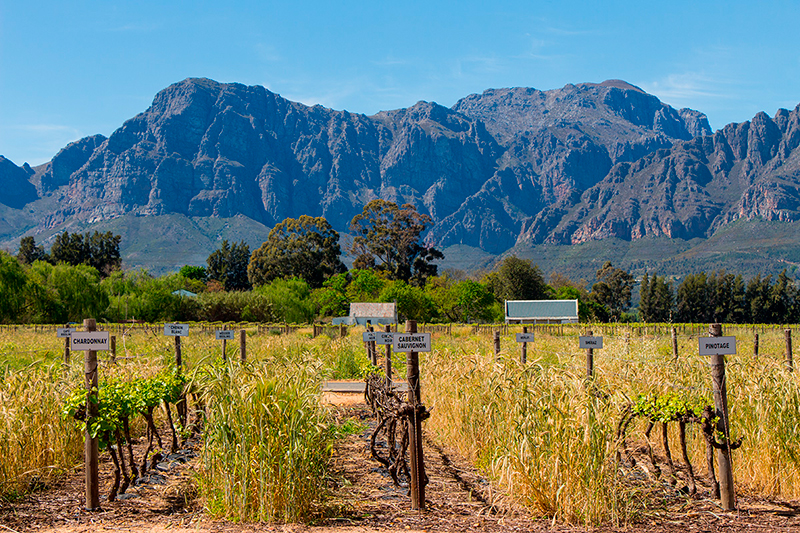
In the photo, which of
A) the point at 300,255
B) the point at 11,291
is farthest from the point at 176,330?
the point at 300,255

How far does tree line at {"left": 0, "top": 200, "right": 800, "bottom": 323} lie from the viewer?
159ft

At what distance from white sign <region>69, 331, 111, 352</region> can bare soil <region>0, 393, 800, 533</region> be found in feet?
4.46

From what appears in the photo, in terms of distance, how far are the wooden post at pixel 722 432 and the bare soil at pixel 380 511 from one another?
0.13m

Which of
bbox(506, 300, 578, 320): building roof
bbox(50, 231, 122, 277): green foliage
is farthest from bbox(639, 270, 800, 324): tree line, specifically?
bbox(50, 231, 122, 277): green foliage

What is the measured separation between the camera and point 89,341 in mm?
5266

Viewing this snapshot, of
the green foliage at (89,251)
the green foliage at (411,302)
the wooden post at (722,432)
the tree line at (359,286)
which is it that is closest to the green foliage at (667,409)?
the wooden post at (722,432)

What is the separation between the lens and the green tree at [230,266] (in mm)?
87875

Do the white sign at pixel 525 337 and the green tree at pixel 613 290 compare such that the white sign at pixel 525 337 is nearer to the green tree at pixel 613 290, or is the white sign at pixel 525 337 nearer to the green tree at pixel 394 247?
the green tree at pixel 394 247

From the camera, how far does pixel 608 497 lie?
4.81 metres

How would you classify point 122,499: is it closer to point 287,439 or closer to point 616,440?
point 287,439

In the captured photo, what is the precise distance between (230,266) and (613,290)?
176ft

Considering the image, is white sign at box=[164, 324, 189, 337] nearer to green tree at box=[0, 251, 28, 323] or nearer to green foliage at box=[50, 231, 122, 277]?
green tree at box=[0, 251, 28, 323]

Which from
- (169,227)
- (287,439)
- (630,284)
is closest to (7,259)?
(287,439)

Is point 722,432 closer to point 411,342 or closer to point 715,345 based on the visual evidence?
point 715,345
